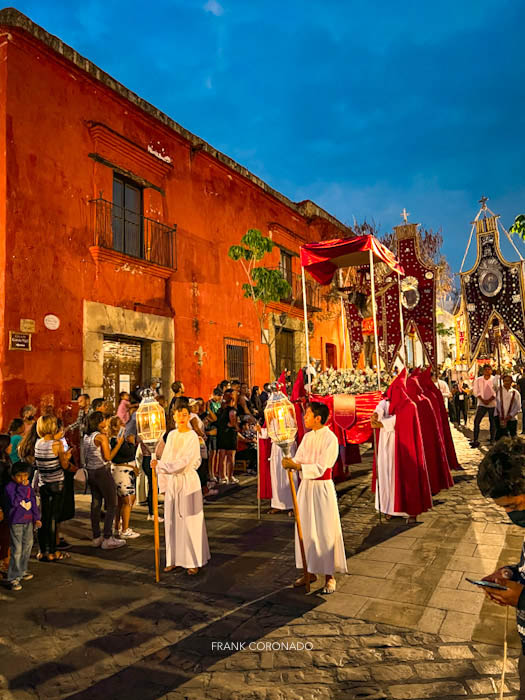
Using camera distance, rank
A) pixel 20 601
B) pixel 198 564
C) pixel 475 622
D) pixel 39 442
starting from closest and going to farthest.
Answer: pixel 475 622
pixel 20 601
pixel 198 564
pixel 39 442

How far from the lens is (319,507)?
159 inches

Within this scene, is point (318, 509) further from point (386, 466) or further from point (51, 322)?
point (51, 322)

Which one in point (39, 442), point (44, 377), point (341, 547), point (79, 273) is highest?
point (79, 273)

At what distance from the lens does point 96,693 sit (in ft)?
→ 8.89

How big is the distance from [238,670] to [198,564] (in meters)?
1.61

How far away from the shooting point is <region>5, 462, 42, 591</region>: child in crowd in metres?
4.23

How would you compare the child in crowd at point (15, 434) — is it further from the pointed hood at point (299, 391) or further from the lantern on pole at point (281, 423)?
the pointed hood at point (299, 391)

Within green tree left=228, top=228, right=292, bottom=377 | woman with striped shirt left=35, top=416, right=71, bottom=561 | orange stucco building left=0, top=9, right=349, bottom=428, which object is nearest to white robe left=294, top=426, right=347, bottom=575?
woman with striped shirt left=35, top=416, right=71, bottom=561

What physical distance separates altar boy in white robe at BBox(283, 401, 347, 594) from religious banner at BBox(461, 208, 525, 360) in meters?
11.5

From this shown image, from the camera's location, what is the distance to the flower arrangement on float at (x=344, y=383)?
285 inches

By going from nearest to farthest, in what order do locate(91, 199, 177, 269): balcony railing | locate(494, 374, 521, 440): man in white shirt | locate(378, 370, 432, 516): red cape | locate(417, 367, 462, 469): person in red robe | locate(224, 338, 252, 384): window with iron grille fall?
locate(378, 370, 432, 516): red cape
locate(417, 367, 462, 469): person in red robe
locate(91, 199, 177, 269): balcony railing
locate(494, 374, 521, 440): man in white shirt
locate(224, 338, 252, 384): window with iron grille

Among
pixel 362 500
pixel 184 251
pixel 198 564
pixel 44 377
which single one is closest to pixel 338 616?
pixel 198 564

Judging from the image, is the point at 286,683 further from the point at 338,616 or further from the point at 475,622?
the point at 475,622

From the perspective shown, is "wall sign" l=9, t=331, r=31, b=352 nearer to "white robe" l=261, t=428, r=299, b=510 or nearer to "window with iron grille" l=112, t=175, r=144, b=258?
"window with iron grille" l=112, t=175, r=144, b=258
